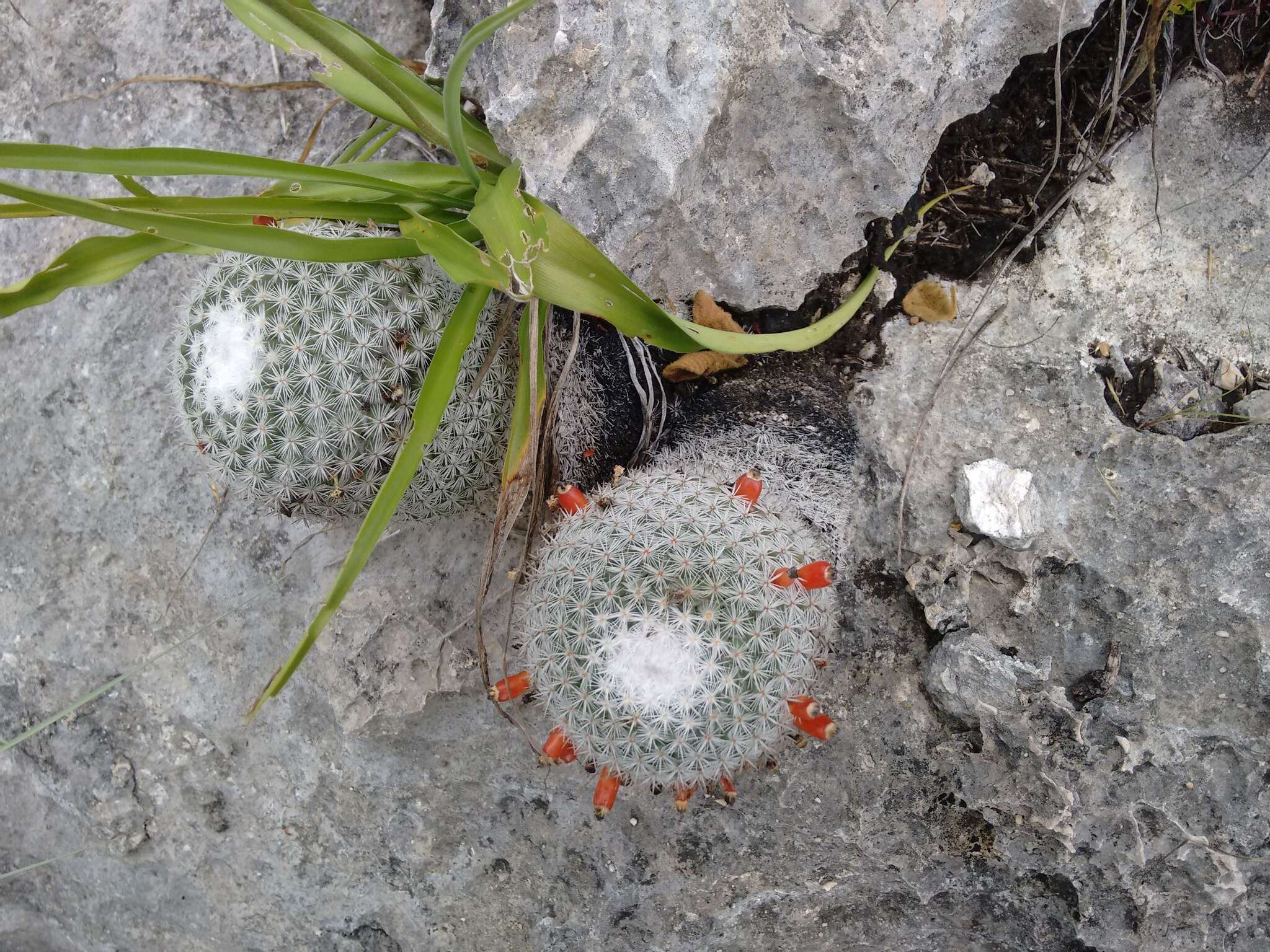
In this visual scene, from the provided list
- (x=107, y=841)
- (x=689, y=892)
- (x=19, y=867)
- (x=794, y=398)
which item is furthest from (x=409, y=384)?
(x=19, y=867)

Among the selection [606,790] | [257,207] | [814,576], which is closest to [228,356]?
[257,207]

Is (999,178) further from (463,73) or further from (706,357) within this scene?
(463,73)

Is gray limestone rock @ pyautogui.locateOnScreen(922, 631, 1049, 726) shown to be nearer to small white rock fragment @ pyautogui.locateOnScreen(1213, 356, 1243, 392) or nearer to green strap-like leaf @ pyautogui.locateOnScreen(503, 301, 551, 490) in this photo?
small white rock fragment @ pyautogui.locateOnScreen(1213, 356, 1243, 392)

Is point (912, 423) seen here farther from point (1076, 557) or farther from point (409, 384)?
point (409, 384)

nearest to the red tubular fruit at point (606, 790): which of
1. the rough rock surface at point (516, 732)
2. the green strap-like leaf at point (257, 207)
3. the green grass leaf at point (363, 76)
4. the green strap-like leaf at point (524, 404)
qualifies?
the rough rock surface at point (516, 732)

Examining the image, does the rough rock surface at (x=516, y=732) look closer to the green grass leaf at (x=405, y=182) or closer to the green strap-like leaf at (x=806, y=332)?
the green strap-like leaf at (x=806, y=332)

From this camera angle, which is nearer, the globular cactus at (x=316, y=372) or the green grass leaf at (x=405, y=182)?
the globular cactus at (x=316, y=372)
